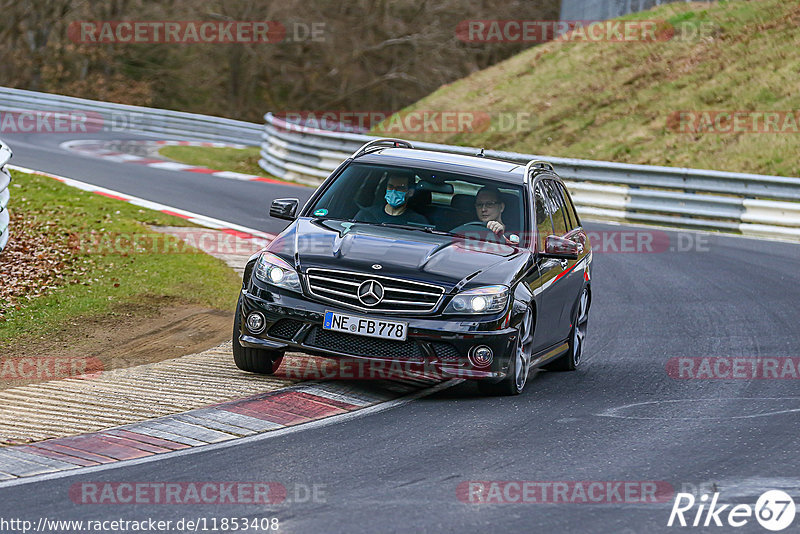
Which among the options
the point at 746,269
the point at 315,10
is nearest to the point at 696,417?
the point at 746,269

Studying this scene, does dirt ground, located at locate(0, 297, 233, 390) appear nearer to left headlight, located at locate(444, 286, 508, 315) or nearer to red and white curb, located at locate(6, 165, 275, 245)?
left headlight, located at locate(444, 286, 508, 315)

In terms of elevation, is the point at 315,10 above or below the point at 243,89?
above

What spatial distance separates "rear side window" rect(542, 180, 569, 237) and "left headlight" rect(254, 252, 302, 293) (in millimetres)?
2649

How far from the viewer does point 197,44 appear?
53.3m

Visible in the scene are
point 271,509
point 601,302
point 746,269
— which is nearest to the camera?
point 271,509

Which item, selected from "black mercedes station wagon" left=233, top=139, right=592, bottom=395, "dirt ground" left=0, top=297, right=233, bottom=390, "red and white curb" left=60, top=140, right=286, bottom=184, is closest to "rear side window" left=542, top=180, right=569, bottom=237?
"black mercedes station wagon" left=233, top=139, right=592, bottom=395

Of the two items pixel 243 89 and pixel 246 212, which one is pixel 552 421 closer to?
pixel 246 212

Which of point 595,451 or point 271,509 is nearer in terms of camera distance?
point 271,509

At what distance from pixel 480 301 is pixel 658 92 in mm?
23406

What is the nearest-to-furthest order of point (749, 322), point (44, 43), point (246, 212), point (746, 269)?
point (749, 322) < point (746, 269) < point (246, 212) < point (44, 43)

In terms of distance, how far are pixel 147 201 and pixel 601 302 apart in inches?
347

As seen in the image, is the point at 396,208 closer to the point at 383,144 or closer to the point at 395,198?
the point at 395,198

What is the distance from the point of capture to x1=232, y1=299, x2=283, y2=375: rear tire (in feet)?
29.0

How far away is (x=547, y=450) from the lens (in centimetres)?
722
